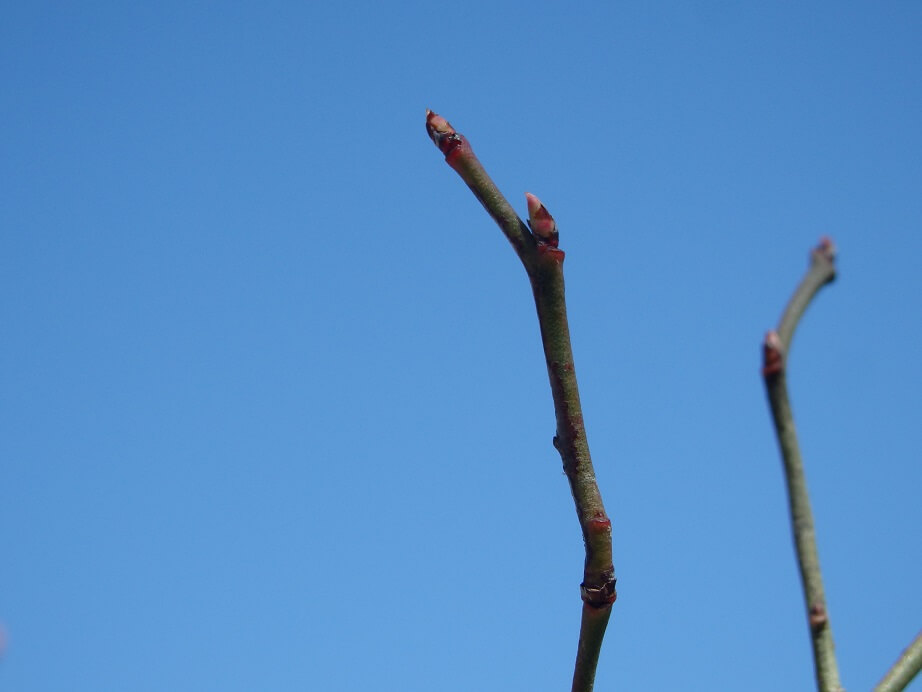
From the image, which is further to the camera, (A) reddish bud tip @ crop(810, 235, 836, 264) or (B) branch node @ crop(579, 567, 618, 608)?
(B) branch node @ crop(579, 567, 618, 608)

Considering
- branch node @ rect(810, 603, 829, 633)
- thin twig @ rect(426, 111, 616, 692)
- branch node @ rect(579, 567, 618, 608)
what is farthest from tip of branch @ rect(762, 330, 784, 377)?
branch node @ rect(579, 567, 618, 608)

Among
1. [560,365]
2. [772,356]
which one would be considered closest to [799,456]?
[772,356]

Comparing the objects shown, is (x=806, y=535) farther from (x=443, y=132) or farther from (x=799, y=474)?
(x=443, y=132)

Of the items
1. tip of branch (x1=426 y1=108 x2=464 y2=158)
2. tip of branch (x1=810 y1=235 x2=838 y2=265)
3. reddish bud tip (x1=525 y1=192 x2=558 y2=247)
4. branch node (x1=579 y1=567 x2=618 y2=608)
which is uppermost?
tip of branch (x1=426 y1=108 x2=464 y2=158)

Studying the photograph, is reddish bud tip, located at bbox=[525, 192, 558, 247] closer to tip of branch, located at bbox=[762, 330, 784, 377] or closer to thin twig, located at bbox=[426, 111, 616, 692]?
thin twig, located at bbox=[426, 111, 616, 692]

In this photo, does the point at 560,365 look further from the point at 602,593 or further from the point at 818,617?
the point at 818,617

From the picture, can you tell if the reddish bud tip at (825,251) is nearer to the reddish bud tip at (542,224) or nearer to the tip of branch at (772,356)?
the tip of branch at (772,356)
